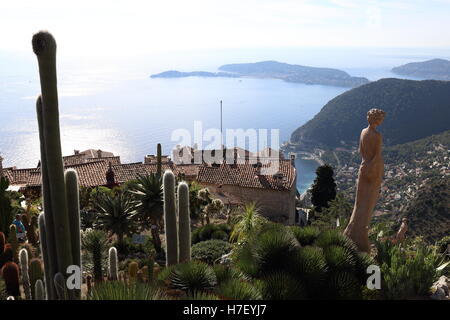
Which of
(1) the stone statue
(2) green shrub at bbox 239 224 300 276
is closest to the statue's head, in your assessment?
(1) the stone statue

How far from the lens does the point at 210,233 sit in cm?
1403

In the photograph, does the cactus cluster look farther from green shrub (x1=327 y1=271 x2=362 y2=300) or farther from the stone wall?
the stone wall

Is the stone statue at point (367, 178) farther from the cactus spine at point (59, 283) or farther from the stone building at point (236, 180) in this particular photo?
the stone building at point (236, 180)

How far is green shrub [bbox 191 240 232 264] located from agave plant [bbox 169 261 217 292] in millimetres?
4530

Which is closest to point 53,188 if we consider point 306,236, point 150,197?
point 306,236

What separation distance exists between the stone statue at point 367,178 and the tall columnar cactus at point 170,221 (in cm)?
343

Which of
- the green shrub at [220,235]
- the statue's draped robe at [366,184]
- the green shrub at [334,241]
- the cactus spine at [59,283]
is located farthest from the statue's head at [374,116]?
the green shrub at [220,235]

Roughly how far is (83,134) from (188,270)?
114247 mm

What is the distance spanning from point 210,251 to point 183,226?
11.5 feet

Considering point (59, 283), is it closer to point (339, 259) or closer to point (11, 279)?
point (11, 279)

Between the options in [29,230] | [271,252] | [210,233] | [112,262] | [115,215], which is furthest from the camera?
[210,233]

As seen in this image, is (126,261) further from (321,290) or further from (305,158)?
(305,158)

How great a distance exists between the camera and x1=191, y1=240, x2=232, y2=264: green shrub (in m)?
10.6

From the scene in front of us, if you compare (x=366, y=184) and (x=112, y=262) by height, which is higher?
(x=366, y=184)
